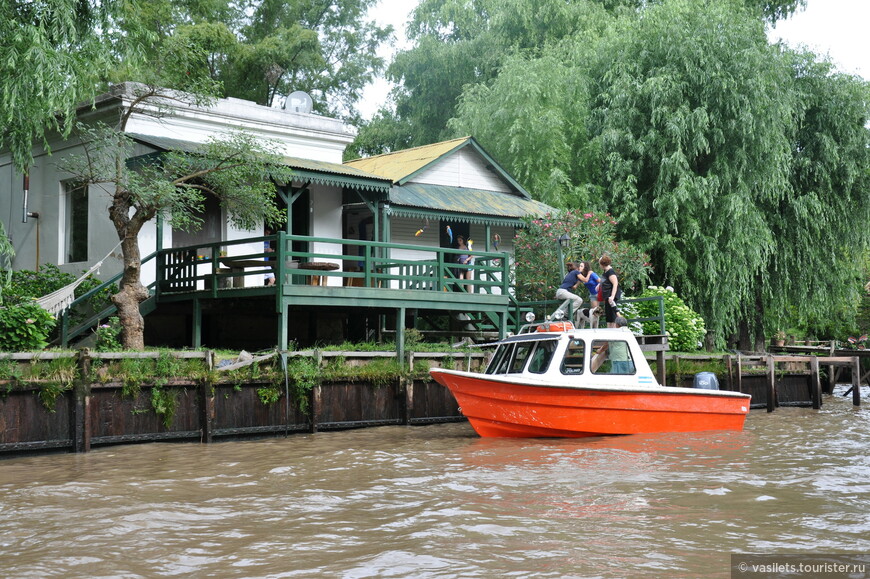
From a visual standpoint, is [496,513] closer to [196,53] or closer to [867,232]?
[196,53]

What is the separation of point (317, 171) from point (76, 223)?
232 inches

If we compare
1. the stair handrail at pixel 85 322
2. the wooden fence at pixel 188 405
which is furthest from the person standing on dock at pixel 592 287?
the stair handrail at pixel 85 322

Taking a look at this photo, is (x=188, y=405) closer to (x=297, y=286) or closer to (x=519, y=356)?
(x=297, y=286)

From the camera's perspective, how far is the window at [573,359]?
16547 mm

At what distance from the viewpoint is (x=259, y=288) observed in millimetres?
18188

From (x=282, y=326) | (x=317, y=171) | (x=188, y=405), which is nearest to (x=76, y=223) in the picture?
(x=317, y=171)

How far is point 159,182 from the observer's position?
1723 centimetres

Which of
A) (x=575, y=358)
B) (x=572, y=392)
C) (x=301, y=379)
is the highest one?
(x=575, y=358)

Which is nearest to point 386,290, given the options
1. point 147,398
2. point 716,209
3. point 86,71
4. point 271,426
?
point 271,426

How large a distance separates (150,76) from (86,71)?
274 centimetres

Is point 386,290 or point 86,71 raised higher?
point 86,71

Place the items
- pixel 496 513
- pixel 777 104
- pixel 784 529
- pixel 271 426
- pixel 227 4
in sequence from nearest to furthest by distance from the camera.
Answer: pixel 784 529
pixel 496 513
pixel 271 426
pixel 777 104
pixel 227 4

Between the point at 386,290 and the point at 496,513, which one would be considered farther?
the point at 386,290

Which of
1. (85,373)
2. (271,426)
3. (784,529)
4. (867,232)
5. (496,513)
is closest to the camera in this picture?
(784,529)
